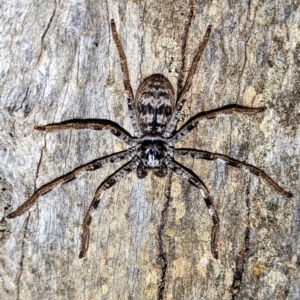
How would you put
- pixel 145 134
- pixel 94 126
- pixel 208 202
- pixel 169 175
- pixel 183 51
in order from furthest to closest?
pixel 145 134 → pixel 169 175 → pixel 208 202 → pixel 183 51 → pixel 94 126

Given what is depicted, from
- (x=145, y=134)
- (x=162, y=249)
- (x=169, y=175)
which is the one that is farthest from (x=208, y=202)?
(x=145, y=134)

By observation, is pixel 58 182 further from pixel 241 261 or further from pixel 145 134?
pixel 241 261

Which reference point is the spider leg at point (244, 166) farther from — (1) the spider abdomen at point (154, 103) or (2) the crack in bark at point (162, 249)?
(1) the spider abdomen at point (154, 103)

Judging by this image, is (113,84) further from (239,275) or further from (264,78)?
(239,275)

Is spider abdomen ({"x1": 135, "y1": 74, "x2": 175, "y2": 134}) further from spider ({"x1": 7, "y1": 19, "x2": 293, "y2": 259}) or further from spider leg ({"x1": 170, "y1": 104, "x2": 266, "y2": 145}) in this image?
spider leg ({"x1": 170, "y1": 104, "x2": 266, "y2": 145})

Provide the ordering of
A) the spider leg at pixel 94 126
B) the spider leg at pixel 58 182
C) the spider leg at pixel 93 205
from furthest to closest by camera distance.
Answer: the spider leg at pixel 93 205 → the spider leg at pixel 58 182 → the spider leg at pixel 94 126

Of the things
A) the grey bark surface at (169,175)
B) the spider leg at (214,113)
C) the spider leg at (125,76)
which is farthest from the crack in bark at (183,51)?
the spider leg at (125,76)

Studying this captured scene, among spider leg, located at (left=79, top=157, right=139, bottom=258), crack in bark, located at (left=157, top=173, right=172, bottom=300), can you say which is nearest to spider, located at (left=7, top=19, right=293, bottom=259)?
spider leg, located at (left=79, top=157, right=139, bottom=258)
